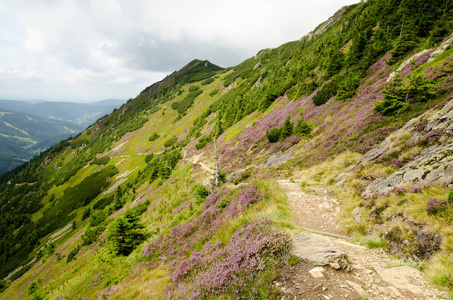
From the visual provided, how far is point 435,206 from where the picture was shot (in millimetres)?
5922

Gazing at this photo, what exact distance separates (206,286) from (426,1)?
5159 cm

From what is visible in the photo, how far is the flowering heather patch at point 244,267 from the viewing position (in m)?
5.29

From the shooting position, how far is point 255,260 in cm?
595

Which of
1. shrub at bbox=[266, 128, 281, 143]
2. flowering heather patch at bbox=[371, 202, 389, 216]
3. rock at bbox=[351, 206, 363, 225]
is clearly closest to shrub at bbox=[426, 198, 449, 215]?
flowering heather patch at bbox=[371, 202, 389, 216]

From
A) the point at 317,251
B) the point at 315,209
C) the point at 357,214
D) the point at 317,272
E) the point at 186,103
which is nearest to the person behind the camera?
the point at 317,272

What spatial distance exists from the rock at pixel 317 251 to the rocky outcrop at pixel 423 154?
4.55 metres

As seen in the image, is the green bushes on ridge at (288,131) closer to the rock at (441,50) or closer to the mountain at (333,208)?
the mountain at (333,208)

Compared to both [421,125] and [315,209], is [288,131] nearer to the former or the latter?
[421,125]

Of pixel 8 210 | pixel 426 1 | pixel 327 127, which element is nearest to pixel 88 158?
Result: pixel 8 210

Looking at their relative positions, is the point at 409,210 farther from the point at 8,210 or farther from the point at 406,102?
the point at 8,210

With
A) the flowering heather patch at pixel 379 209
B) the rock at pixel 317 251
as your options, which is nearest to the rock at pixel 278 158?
the flowering heather patch at pixel 379 209

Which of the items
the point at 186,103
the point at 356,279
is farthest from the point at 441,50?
the point at 186,103

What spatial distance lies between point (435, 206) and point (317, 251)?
3999 mm

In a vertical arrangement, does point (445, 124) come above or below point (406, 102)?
below
